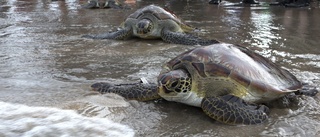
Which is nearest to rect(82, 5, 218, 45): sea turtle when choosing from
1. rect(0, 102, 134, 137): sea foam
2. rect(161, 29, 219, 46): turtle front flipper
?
rect(161, 29, 219, 46): turtle front flipper

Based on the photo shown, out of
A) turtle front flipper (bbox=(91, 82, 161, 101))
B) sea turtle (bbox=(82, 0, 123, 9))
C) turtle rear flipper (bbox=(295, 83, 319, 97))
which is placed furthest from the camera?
sea turtle (bbox=(82, 0, 123, 9))

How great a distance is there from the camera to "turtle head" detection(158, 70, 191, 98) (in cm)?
281

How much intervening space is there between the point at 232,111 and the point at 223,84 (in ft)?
0.93

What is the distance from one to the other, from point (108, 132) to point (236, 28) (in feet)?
19.1

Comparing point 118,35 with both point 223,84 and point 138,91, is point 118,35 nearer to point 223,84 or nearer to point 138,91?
point 138,91

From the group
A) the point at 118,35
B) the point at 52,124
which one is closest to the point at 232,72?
the point at 52,124

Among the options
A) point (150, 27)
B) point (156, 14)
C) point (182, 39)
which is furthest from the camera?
point (156, 14)

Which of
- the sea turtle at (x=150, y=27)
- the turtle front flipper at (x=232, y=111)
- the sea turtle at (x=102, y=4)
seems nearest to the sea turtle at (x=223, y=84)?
the turtle front flipper at (x=232, y=111)

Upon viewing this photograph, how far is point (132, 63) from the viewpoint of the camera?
15.9ft

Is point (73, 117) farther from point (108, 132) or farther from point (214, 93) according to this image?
point (214, 93)

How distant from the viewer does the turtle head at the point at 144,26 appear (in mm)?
6531

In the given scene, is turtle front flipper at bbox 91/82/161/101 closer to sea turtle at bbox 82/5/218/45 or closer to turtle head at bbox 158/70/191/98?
turtle head at bbox 158/70/191/98

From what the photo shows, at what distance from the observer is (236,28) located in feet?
25.5

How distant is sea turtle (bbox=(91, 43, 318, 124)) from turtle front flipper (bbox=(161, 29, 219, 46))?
2.73m
